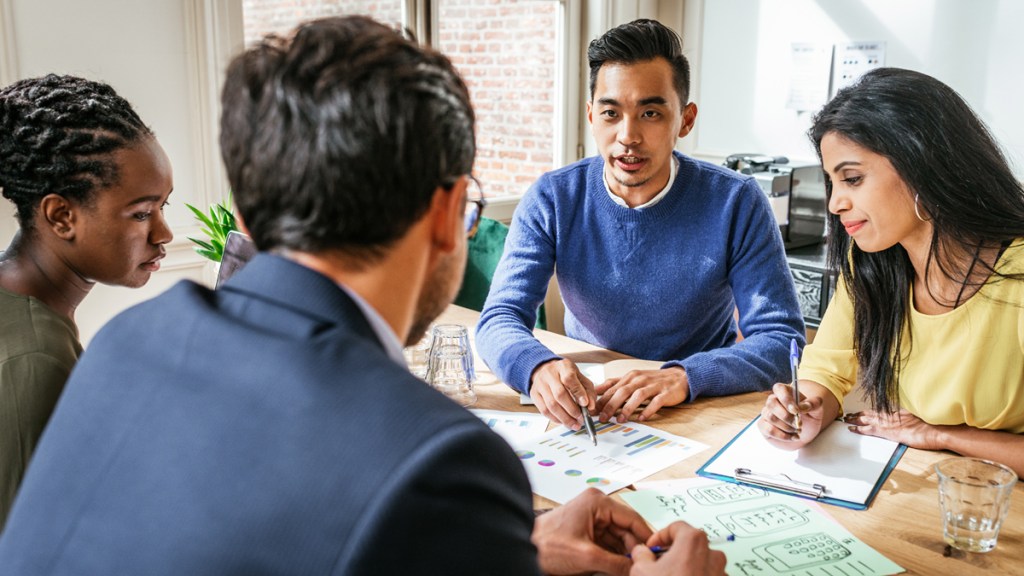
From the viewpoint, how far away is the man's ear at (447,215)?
0.79m

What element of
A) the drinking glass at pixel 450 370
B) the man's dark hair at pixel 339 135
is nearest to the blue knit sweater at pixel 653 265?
the drinking glass at pixel 450 370

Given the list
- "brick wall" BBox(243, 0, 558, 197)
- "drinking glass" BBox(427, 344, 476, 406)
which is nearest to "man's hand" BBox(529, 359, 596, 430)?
"drinking glass" BBox(427, 344, 476, 406)

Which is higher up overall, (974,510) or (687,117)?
(687,117)

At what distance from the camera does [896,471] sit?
1331 millimetres

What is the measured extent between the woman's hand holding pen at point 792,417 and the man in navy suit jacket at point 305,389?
0.82m

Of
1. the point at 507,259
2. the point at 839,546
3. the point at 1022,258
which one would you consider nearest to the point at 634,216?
the point at 507,259

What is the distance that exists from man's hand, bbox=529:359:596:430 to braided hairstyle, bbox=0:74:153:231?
0.81 meters

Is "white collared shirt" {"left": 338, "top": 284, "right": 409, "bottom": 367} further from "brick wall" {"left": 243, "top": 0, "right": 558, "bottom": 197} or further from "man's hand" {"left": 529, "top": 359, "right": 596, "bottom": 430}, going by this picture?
"brick wall" {"left": 243, "top": 0, "right": 558, "bottom": 197}

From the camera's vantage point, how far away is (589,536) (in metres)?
1.05

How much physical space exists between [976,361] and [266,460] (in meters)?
1.35

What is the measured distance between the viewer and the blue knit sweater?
1982 mm

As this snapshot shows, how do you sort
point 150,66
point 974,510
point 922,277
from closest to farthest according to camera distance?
point 974,510
point 922,277
point 150,66

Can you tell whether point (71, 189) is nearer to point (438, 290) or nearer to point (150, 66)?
point (438, 290)

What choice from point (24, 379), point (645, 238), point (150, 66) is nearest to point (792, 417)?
point (645, 238)
